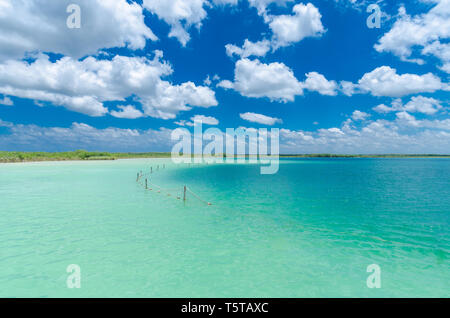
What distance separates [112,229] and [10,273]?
5260mm

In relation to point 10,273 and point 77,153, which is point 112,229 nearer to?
point 10,273

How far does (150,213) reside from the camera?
1770 centimetres

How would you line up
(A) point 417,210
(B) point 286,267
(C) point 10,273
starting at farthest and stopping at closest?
(A) point 417,210 → (B) point 286,267 → (C) point 10,273

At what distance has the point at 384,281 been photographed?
26.7 feet

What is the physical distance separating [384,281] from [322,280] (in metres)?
2.20
